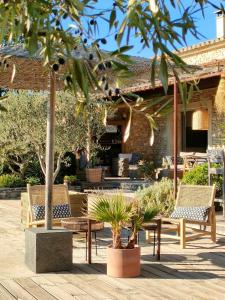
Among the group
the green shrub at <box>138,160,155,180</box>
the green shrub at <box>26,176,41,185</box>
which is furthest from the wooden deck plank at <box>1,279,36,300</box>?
the green shrub at <box>138,160,155,180</box>

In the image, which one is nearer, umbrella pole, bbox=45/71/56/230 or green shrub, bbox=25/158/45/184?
umbrella pole, bbox=45/71/56/230

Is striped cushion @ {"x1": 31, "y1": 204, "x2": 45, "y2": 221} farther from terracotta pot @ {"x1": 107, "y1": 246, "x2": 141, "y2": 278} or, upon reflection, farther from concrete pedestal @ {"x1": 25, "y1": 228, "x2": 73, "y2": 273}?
terracotta pot @ {"x1": 107, "y1": 246, "x2": 141, "y2": 278}

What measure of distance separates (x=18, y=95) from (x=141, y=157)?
5646mm

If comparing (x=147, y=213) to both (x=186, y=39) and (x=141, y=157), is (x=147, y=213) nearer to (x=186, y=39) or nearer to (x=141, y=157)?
(x=186, y=39)

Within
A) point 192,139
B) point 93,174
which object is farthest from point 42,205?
point 192,139

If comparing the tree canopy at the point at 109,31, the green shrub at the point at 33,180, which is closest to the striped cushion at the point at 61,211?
the tree canopy at the point at 109,31

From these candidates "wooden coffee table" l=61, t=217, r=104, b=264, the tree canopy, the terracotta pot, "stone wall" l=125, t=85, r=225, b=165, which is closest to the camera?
the tree canopy

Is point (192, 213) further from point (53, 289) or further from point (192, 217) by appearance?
point (53, 289)

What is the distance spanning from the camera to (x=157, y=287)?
16.4 feet

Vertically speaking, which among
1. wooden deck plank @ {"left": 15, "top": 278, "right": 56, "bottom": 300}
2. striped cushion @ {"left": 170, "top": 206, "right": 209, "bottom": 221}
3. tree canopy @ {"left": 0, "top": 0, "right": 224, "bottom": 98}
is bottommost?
wooden deck plank @ {"left": 15, "top": 278, "right": 56, "bottom": 300}

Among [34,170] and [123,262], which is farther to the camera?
[34,170]

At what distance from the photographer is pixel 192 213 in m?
7.13

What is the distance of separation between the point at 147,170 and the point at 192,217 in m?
A: 9.60

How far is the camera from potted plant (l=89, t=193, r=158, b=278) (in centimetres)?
534
